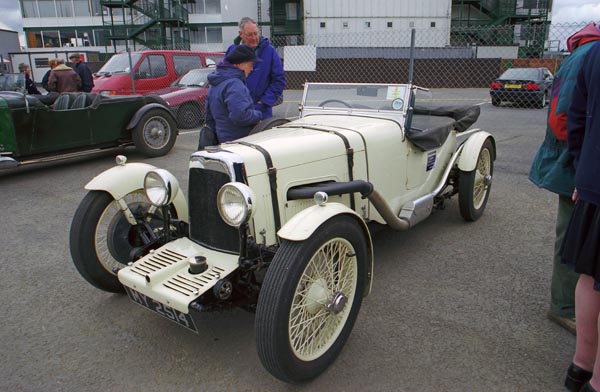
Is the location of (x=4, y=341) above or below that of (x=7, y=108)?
below

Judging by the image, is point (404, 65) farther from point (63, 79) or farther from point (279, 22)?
point (63, 79)

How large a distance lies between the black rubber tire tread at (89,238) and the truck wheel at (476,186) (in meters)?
3.03

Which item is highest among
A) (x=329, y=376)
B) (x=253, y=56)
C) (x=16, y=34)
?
(x=16, y=34)

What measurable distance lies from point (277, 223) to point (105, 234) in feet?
3.96

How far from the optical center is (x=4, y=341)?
271cm

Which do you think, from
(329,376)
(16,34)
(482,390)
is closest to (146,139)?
(329,376)

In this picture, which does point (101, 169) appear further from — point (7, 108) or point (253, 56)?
point (253, 56)

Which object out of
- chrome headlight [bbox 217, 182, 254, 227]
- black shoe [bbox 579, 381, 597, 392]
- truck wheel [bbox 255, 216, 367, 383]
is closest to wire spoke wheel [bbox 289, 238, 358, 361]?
truck wheel [bbox 255, 216, 367, 383]

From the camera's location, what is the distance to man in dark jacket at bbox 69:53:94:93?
9.96 metres

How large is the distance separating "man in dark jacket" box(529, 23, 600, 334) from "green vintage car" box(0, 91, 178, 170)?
6.28 metres

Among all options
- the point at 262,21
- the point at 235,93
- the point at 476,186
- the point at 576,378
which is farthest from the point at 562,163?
the point at 262,21

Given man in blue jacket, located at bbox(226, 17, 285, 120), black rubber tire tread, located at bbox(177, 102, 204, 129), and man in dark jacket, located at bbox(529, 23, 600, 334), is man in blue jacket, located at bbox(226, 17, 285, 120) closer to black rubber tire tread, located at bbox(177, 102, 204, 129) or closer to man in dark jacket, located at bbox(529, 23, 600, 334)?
man in dark jacket, located at bbox(529, 23, 600, 334)

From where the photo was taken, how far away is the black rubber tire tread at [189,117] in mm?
10039

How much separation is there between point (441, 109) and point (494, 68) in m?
18.0
